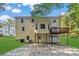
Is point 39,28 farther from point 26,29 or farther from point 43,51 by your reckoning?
point 43,51

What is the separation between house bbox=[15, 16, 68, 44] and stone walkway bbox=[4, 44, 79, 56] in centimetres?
7

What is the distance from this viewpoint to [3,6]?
562 cm

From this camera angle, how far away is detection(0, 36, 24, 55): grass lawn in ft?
18.6

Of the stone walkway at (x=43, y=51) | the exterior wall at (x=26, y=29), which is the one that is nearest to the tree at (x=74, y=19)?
the stone walkway at (x=43, y=51)

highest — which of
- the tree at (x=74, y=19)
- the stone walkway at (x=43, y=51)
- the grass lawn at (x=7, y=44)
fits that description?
the tree at (x=74, y=19)

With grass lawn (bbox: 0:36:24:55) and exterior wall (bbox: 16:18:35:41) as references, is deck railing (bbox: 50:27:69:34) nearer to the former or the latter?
exterior wall (bbox: 16:18:35:41)

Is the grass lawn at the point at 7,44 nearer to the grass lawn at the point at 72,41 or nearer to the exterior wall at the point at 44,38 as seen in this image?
the exterior wall at the point at 44,38

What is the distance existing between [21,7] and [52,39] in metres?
0.55

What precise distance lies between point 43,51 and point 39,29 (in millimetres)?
277

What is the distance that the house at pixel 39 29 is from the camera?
5.70 metres

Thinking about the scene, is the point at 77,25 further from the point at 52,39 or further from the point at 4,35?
the point at 4,35

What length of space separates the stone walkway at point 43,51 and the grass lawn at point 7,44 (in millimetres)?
53

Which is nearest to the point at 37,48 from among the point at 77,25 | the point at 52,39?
the point at 52,39

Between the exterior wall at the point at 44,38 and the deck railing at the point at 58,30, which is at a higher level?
the deck railing at the point at 58,30
